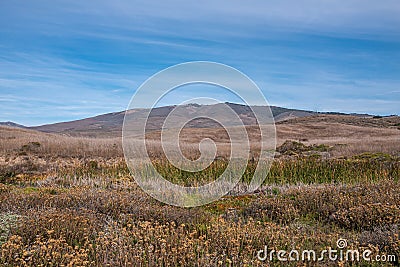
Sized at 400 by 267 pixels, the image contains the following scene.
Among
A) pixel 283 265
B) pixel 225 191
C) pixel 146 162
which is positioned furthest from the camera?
pixel 146 162

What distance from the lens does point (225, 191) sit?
38.5ft

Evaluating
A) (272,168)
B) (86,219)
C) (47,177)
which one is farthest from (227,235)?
(47,177)

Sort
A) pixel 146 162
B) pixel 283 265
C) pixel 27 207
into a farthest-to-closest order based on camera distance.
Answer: pixel 146 162, pixel 27 207, pixel 283 265

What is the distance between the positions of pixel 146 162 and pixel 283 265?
38.8 ft

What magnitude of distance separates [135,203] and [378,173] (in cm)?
926

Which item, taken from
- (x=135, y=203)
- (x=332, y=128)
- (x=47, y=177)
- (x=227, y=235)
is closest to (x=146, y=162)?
(x=47, y=177)

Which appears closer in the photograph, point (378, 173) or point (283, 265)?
point (283, 265)

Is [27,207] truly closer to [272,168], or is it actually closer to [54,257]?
[54,257]

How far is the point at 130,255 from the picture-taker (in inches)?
212

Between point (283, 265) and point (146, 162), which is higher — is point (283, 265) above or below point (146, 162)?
below

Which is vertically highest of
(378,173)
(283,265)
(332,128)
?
(332,128)

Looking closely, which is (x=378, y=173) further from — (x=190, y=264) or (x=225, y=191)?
(x=190, y=264)

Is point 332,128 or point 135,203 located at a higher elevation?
point 332,128

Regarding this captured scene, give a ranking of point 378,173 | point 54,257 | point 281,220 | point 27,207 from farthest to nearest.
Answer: point 378,173, point 27,207, point 281,220, point 54,257
